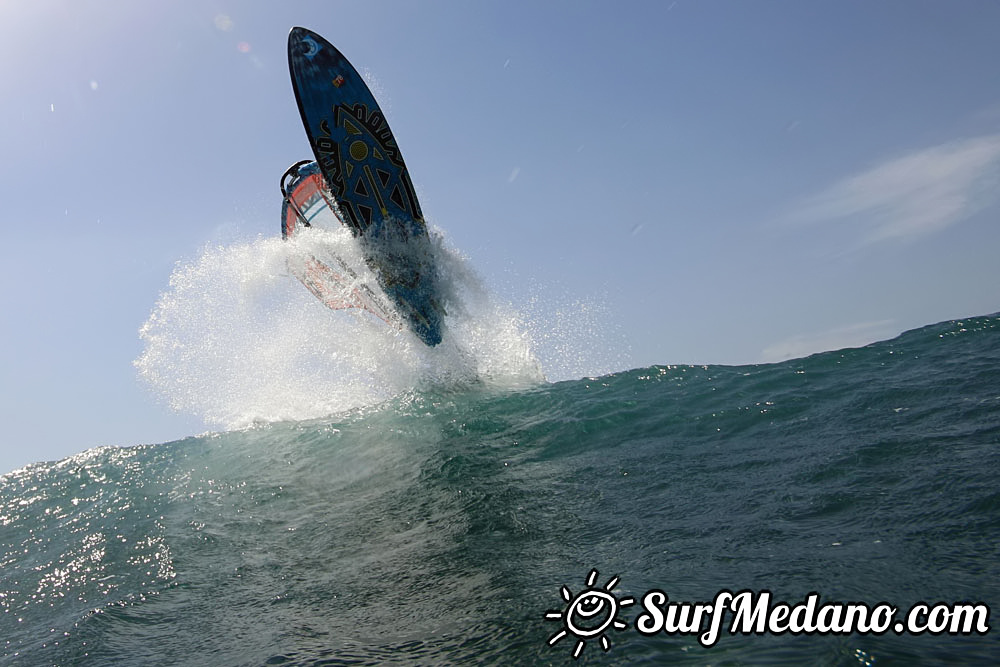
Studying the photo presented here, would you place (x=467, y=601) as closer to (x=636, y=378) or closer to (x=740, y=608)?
(x=740, y=608)

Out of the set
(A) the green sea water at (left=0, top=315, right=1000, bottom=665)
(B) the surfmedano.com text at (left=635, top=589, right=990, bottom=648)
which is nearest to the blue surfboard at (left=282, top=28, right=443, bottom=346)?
(A) the green sea water at (left=0, top=315, right=1000, bottom=665)

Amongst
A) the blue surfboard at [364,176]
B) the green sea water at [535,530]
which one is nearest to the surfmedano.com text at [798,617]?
the green sea water at [535,530]

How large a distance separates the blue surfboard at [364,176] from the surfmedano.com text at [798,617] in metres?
10.2

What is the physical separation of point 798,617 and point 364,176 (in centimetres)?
1084

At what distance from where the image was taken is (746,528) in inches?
174

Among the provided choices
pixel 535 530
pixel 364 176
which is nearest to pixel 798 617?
pixel 535 530

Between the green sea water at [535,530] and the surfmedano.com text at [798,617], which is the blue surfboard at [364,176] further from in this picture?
the surfmedano.com text at [798,617]

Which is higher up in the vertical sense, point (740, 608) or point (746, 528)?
point (746, 528)

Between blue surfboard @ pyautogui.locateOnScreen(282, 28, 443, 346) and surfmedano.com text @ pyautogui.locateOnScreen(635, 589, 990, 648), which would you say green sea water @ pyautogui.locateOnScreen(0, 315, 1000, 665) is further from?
blue surfboard @ pyautogui.locateOnScreen(282, 28, 443, 346)

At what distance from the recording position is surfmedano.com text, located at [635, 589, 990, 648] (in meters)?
2.79

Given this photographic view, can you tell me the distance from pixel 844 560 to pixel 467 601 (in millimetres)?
2301

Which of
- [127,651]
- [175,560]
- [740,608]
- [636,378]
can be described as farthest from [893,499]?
[636,378]

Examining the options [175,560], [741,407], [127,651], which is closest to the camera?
[127,651]

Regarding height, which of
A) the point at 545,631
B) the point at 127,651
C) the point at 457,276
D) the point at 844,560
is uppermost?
the point at 457,276
